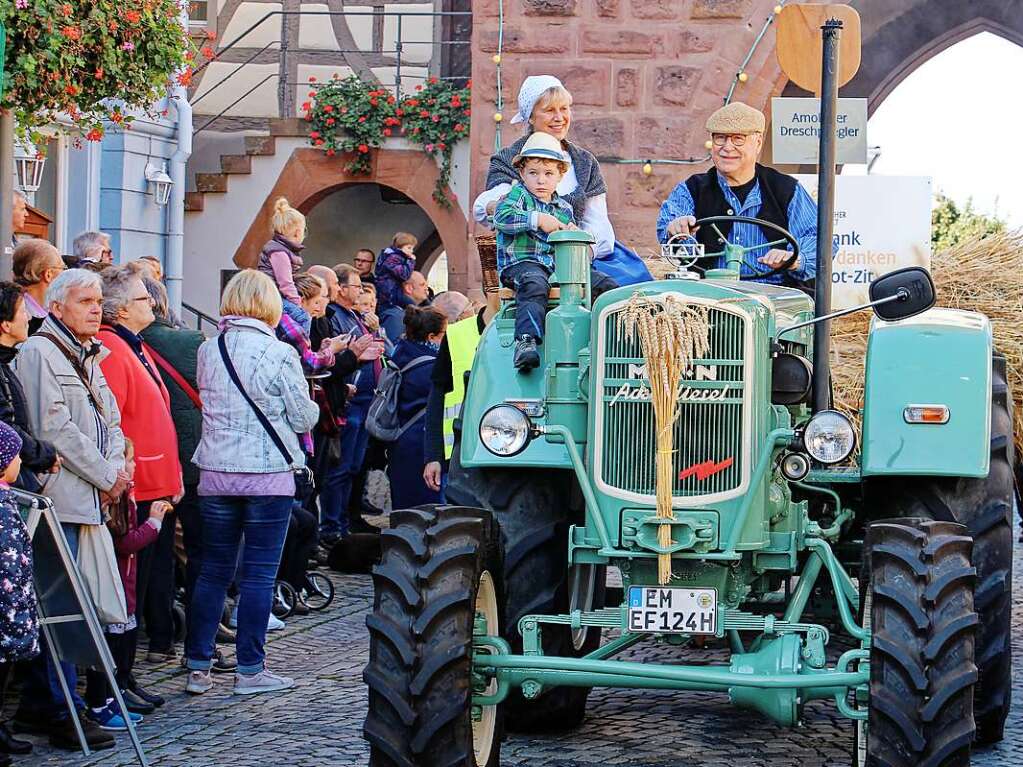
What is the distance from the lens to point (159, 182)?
714 inches

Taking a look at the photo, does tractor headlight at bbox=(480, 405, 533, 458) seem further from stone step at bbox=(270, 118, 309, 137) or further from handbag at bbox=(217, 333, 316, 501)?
stone step at bbox=(270, 118, 309, 137)

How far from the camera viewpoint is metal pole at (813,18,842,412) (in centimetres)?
642

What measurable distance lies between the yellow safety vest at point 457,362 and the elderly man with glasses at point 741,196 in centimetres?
195

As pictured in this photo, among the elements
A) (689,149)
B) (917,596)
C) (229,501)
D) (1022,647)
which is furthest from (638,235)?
(917,596)

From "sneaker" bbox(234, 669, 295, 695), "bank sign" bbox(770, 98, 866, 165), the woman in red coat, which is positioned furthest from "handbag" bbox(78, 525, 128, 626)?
"bank sign" bbox(770, 98, 866, 165)

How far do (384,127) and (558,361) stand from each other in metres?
14.7

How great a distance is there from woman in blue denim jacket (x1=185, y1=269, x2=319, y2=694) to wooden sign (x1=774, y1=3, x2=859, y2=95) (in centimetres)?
290

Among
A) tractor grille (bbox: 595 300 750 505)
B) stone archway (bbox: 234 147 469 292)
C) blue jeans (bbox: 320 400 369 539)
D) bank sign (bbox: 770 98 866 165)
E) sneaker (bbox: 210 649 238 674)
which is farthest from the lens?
Result: stone archway (bbox: 234 147 469 292)

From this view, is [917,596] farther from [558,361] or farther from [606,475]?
[558,361]

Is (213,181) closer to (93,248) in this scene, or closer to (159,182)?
(159,182)

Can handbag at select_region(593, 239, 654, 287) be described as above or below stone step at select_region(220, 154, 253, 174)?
below

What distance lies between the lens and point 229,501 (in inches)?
302

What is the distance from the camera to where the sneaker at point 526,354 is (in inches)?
256

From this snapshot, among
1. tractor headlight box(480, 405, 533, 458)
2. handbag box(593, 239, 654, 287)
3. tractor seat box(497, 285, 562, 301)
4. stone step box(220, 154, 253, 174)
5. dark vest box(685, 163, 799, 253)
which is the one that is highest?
stone step box(220, 154, 253, 174)
